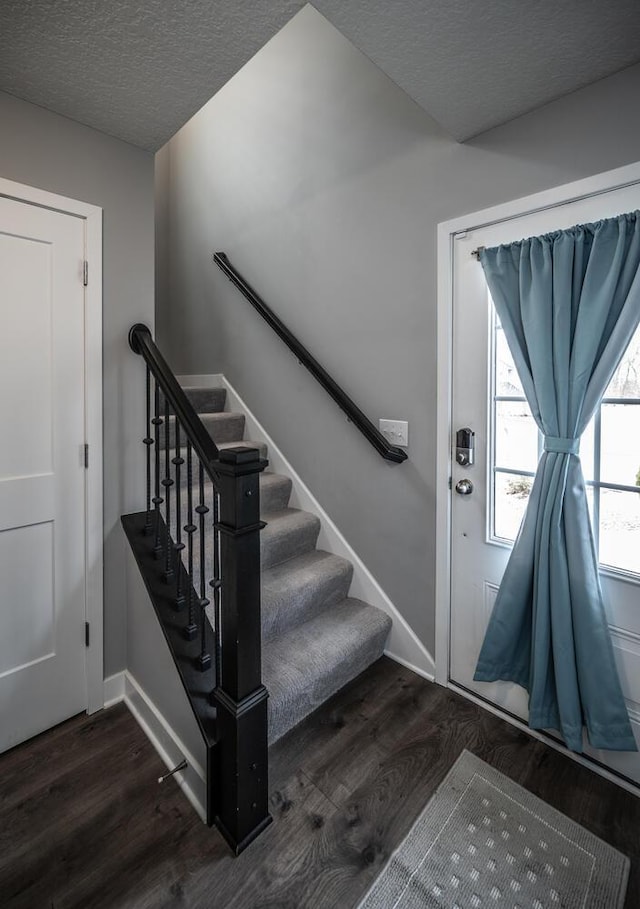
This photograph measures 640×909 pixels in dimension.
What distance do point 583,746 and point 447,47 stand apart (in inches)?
90.8

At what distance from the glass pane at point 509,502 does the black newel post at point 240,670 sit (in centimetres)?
103

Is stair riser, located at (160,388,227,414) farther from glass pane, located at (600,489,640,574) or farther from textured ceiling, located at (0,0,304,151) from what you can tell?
glass pane, located at (600,489,640,574)

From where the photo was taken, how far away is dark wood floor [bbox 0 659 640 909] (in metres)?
1.16

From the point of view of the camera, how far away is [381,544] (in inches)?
84.7

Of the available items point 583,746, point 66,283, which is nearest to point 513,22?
point 66,283

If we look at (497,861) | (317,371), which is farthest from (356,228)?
(497,861)

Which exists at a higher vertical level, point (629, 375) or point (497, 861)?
point (629, 375)

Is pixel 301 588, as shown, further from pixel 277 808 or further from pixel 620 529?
pixel 620 529

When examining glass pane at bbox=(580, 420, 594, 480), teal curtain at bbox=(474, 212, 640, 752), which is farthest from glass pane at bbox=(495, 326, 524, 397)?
glass pane at bbox=(580, 420, 594, 480)

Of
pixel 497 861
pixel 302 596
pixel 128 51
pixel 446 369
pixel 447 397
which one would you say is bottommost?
pixel 497 861

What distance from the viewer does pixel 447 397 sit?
1838mm

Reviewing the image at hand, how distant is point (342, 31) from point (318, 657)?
6.96 ft

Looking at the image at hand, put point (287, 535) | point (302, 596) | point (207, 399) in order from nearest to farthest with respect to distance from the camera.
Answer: point (302, 596) < point (287, 535) < point (207, 399)

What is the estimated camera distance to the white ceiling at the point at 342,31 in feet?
3.75
